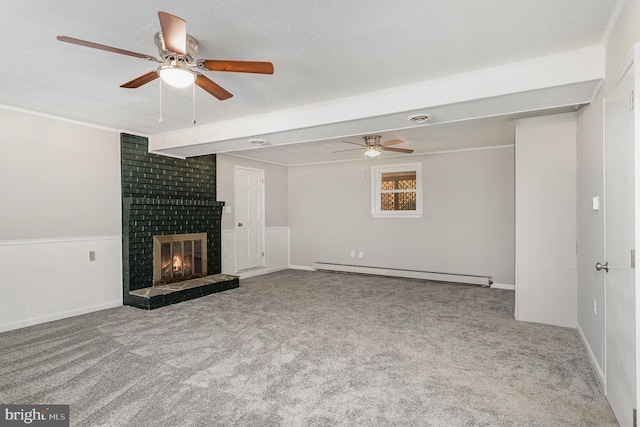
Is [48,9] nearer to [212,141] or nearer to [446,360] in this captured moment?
[212,141]

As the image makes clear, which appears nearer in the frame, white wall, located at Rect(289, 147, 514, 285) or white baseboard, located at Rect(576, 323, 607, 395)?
white baseboard, located at Rect(576, 323, 607, 395)

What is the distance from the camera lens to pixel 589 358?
116 inches

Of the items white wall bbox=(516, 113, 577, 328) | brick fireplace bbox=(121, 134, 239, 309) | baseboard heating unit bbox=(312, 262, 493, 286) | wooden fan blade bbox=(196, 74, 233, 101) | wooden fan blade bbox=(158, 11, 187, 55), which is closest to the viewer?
wooden fan blade bbox=(158, 11, 187, 55)

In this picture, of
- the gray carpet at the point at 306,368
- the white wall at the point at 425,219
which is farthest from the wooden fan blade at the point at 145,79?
the white wall at the point at 425,219

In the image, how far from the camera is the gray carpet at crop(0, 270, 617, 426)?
2.16 metres

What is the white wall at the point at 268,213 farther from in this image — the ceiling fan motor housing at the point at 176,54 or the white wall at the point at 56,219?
the ceiling fan motor housing at the point at 176,54

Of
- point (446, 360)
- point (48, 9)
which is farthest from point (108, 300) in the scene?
point (446, 360)

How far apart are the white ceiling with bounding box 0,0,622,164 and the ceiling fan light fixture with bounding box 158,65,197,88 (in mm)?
263

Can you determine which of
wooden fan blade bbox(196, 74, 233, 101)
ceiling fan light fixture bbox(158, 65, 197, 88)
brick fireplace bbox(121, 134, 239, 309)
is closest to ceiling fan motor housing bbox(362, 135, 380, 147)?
wooden fan blade bbox(196, 74, 233, 101)

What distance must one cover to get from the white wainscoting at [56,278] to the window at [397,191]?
185 inches

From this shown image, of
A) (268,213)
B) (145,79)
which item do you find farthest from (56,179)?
(268,213)

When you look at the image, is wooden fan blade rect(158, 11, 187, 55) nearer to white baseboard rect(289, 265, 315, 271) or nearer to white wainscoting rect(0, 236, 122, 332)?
white wainscoting rect(0, 236, 122, 332)

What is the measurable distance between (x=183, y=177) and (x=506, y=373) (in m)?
5.12

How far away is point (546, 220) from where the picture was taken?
12.5ft
